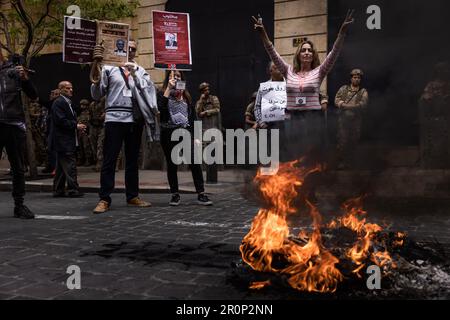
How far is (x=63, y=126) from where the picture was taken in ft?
26.9

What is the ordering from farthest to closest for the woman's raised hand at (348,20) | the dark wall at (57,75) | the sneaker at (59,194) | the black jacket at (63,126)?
the dark wall at (57,75)
the sneaker at (59,194)
the black jacket at (63,126)
the woman's raised hand at (348,20)

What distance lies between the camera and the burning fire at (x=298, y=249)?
2.86m

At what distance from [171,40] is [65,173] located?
2906 millimetres

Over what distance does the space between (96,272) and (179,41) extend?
4912 mm

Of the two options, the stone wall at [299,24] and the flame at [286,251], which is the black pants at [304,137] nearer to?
the flame at [286,251]

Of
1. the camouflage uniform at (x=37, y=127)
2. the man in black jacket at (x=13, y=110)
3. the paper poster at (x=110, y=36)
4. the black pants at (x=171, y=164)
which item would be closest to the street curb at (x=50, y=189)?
the black pants at (x=171, y=164)

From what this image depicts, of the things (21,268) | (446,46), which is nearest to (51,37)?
(21,268)

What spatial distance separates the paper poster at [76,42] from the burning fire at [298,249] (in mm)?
4159

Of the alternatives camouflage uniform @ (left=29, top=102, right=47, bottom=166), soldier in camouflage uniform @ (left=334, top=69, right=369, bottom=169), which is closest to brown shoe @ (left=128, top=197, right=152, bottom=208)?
soldier in camouflage uniform @ (left=334, top=69, right=369, bottom=169)

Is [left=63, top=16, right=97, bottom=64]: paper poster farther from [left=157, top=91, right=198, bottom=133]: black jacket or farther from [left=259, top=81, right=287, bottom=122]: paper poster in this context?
[left=259, top=81, right=287, bottom=122]: paper poster

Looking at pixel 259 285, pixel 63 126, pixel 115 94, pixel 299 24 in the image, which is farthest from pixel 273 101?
pixel 299 24

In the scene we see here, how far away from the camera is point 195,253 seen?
3.95m

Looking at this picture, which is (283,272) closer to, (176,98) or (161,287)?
(161,287)

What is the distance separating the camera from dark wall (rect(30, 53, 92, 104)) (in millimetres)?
A: 15544
